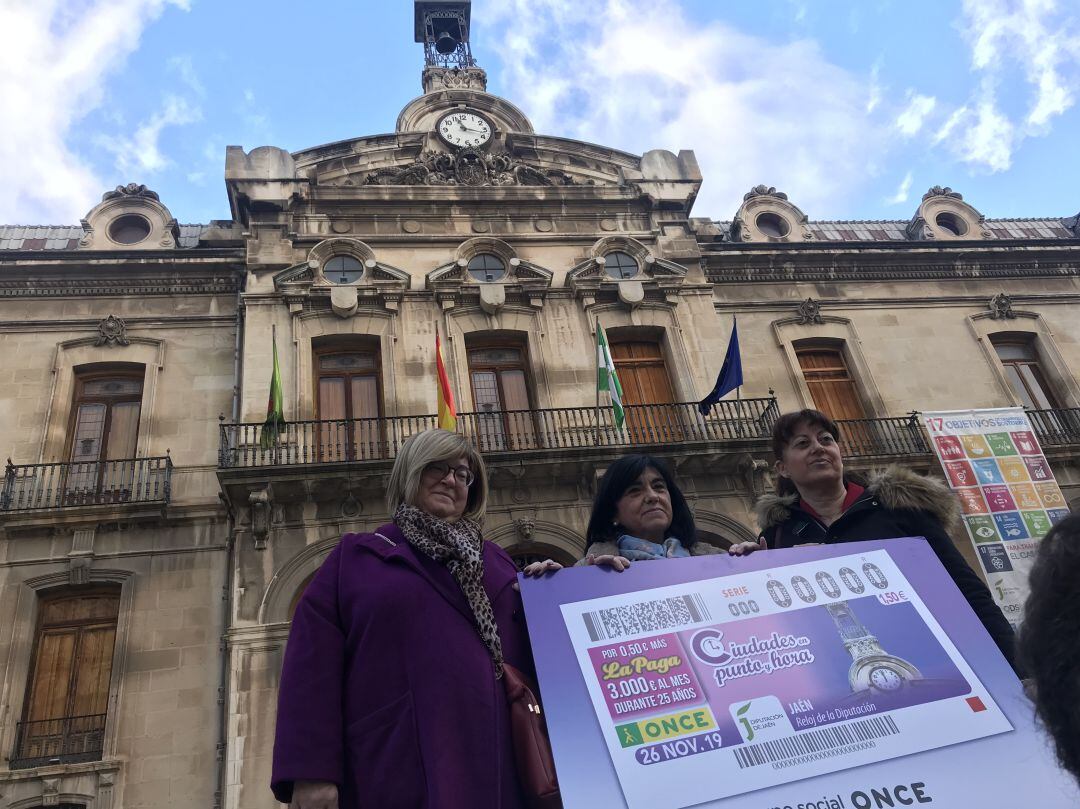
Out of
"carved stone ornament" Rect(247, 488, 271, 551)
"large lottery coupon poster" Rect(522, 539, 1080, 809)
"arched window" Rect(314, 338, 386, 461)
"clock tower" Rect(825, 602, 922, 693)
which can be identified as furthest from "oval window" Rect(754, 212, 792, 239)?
"clock tower" Rect(825, 602, 922, 693)

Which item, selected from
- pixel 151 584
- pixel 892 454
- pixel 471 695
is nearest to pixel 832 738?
pixel 471 695

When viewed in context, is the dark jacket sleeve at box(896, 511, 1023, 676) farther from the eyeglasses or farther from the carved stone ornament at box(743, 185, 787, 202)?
the carved stone ornament at box(743, 185, 787, 202)

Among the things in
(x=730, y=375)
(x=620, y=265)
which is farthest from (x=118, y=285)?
(x=730, y=375)

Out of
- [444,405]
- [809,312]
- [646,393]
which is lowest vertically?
[444,405]

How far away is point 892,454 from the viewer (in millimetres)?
12711

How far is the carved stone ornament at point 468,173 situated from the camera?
14.3 metres

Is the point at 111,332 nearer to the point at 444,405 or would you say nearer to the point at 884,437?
the point at 444,405

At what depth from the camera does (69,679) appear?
9.83 metres

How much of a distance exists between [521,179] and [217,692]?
10.8 meters

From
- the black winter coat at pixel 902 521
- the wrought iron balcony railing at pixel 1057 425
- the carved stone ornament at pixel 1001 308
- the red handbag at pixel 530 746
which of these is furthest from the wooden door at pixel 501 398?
the carved stone ornament at pixel 1001 308

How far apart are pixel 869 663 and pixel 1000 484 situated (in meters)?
10.8

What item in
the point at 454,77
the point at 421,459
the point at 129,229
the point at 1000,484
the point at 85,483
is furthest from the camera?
the point at 454,77

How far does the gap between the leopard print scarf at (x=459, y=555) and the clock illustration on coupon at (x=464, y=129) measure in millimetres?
13402

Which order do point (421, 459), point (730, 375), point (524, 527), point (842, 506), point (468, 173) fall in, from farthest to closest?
point (468, 173) < point (730, 375) < point (524, 527) < point (842, 506) < point (421, 459)
